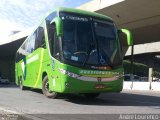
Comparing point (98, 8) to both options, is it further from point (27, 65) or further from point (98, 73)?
point (98, 73)

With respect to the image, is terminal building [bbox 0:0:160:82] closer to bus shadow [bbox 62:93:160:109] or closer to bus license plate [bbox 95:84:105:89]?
bus shadow [bbox 62:93:160:109]

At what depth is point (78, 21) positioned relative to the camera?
13.6 meters

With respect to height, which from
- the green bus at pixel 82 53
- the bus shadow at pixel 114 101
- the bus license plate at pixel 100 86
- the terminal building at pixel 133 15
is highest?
the terminal building at pixel 133 15

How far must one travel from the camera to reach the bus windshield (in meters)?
13.0

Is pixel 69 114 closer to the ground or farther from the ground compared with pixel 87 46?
closer to the ground

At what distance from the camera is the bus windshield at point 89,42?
13.0 m

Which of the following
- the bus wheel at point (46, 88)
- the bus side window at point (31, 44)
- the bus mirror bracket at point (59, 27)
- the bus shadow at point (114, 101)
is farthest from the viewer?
the bus side window at point (31, 44)

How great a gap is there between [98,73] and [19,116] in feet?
15.3

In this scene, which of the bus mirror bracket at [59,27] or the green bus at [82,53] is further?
the green bus at [82,53]

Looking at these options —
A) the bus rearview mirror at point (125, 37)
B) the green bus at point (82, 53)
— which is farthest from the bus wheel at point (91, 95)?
the bus rearview mirror at point (125, 37)

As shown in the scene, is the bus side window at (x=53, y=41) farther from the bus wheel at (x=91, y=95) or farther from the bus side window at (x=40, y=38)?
the bus wheel at (x=91, y=95)

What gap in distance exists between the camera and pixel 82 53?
511 inches

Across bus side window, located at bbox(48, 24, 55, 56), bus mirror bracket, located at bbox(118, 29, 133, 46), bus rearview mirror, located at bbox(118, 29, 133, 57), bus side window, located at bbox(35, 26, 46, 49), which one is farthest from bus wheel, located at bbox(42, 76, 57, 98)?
bus mirror bracket, located at bbox(118, 29, 133, 46)

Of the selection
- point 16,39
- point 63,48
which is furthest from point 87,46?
point 16,39
